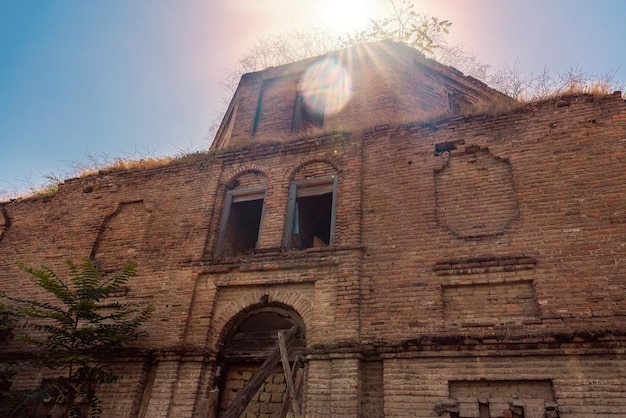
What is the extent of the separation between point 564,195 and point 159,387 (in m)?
7.65

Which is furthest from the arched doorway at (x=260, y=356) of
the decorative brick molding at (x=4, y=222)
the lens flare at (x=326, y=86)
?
the decorative brick molding at (x=4, y=222)

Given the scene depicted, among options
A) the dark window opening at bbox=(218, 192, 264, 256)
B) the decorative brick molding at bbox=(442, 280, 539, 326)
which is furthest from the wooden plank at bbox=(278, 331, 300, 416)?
the dark window opening at bbox=(218, 192, 264, 256)

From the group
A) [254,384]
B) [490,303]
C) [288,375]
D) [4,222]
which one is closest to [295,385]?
[288,375]

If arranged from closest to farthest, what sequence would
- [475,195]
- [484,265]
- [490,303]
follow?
[490,303], [484,265], [475,195]

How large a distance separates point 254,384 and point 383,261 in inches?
116

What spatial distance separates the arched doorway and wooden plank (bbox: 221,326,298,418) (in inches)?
0.6

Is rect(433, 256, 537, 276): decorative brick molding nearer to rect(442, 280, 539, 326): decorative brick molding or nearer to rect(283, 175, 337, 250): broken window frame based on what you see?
rect(442, 280, 539, 326): decorative brick molding

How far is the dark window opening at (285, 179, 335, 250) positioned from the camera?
31.2 ft

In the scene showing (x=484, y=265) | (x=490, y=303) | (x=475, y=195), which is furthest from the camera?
(x=475, y=195)

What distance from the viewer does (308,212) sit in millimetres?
10695

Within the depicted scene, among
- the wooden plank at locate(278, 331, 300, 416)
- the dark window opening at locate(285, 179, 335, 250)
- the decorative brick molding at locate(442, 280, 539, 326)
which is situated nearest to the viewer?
the wooden plank at locate(278, 331, 300, 416)

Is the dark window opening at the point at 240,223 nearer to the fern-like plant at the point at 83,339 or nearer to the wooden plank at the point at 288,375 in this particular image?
the fern-like plant at the point at 83,339

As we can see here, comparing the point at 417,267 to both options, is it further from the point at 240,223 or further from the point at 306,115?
the point at 306,115

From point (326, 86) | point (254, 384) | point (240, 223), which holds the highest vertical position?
point (326, 86)
